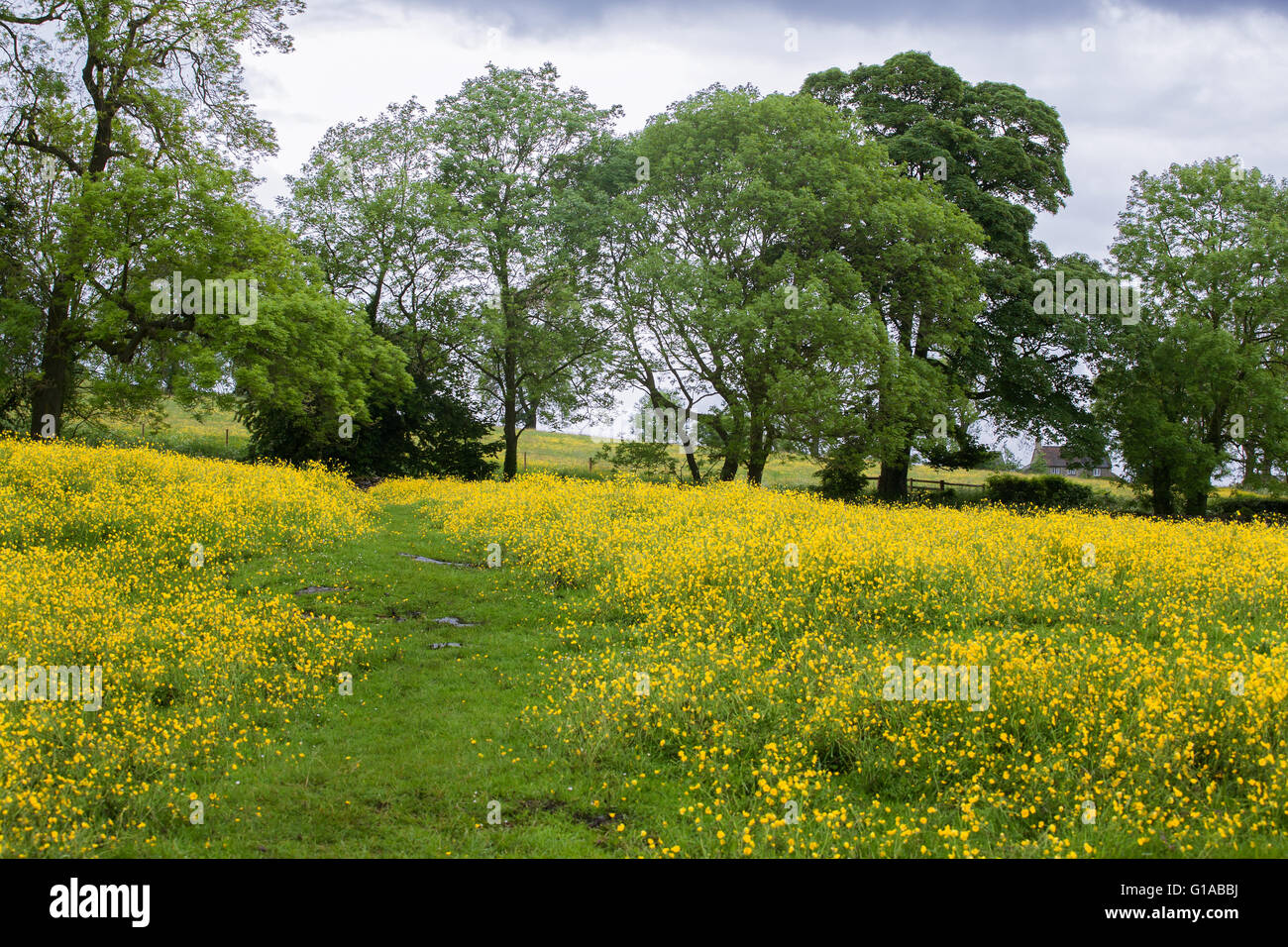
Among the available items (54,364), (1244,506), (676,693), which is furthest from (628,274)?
Result: (1244,506)

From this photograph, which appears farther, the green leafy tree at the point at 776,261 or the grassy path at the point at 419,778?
the green leafy tree at the point at 776,261

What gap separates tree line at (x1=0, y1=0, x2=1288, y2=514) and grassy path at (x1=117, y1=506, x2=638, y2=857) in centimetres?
1909

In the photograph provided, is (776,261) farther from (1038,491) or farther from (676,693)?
(676,693)

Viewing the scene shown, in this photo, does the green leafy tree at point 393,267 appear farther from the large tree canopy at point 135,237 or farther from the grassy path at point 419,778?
the grassy path at point 419,778

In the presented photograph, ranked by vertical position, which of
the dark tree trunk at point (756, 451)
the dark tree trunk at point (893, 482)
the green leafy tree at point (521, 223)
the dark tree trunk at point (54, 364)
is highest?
the green leafy tree at point (521, 223)

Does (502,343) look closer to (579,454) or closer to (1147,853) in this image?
(579,454)

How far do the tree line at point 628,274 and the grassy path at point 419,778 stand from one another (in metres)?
19.1

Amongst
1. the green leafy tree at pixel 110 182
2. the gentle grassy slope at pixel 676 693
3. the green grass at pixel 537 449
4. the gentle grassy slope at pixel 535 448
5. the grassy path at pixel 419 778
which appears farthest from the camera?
the gentle grassy slope at pixel 535 448

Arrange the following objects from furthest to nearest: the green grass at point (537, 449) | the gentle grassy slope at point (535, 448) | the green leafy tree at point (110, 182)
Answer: the gentle grassy slope at point (535, 448), the green grass at point (537, 449), the green leafy tree at point (110, 182)

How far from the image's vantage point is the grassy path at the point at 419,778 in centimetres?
589

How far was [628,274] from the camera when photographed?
31203 mm

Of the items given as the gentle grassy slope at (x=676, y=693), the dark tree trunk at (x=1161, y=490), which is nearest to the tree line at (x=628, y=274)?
the dark tree trunk at (x=1161, y=490)

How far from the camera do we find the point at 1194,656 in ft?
26.7

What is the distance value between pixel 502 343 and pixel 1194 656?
105ft
